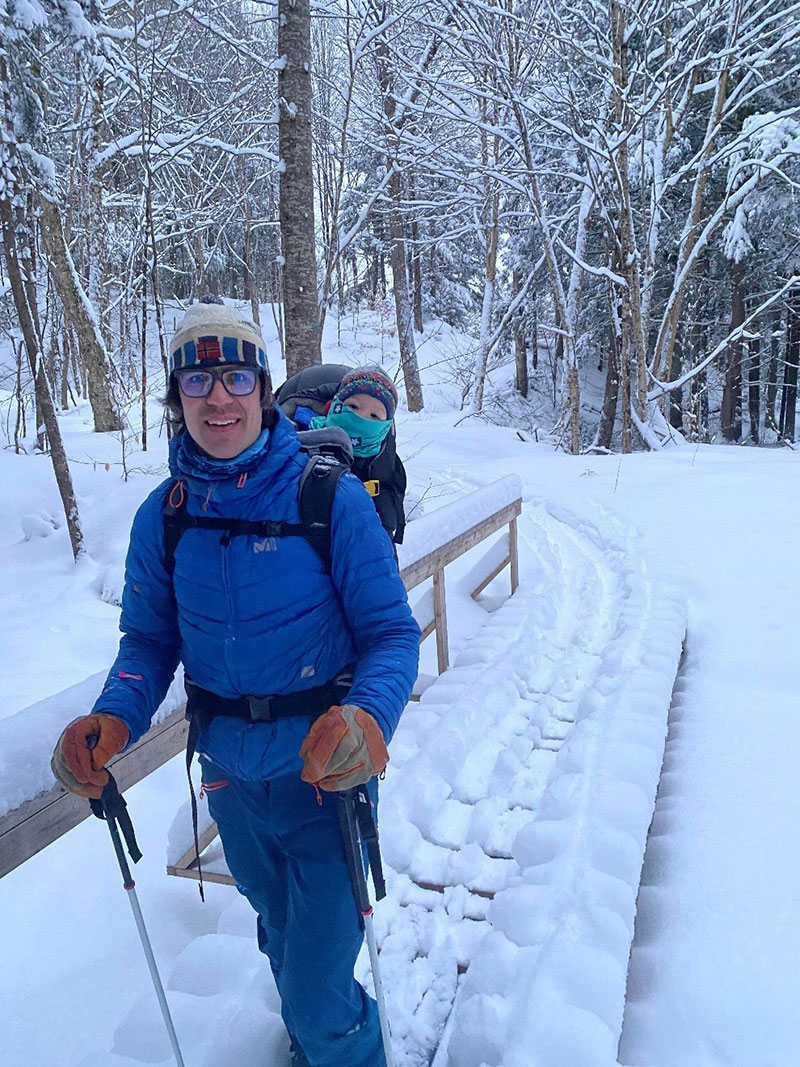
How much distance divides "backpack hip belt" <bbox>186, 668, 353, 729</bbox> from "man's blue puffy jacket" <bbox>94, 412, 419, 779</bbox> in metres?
0.02

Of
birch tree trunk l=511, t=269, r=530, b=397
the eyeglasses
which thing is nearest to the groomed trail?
the eyeglasses

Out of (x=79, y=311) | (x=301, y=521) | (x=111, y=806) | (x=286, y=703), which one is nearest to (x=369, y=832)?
(x=286, y=703)

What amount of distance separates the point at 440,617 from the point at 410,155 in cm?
1206

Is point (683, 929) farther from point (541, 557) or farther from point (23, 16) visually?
point (23, 16)

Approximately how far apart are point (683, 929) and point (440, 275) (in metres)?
33.1

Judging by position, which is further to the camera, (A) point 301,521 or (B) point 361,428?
(B) point 361,428

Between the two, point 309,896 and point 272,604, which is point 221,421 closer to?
point 272,604

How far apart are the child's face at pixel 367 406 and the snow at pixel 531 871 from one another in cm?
123

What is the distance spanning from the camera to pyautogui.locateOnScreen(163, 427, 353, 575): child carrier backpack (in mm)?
1636

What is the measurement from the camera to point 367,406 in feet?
9.82

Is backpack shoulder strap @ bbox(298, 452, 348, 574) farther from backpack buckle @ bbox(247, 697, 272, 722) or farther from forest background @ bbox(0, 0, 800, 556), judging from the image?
forest background @ bbox(0, 0, 800, 556)

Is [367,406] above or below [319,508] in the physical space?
above

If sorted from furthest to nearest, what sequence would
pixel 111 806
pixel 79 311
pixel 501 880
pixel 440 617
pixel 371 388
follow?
pixel 79 311
pixel 440 617
pixel 371 388
pixel 501 880
pixel 111 806

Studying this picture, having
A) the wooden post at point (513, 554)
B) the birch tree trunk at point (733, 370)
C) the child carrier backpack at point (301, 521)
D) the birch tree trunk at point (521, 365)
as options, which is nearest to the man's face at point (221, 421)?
the child carrier backpack at point (301, 521)
